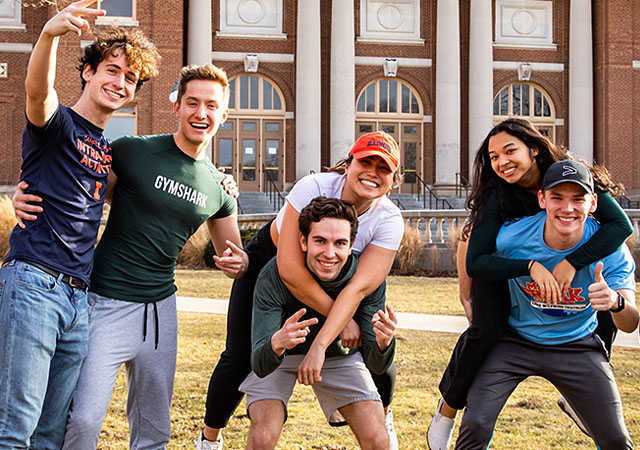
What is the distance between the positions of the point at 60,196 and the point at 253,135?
26714 millimetres

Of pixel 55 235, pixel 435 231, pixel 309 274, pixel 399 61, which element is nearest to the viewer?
pixel 55 235

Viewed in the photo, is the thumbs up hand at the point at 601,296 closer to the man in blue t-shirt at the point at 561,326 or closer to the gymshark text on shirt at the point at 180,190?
the man in blue t-shirt at the point at 561,326

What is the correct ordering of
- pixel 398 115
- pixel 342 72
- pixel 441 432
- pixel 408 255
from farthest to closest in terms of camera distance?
pixel 398 115, pixel 342 72, pixel 408 255, pixel 441 432

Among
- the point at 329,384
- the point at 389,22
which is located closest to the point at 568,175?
the point at 329,384

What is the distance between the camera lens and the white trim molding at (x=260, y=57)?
1131 inches

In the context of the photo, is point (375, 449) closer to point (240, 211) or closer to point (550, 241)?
point (550, 241)

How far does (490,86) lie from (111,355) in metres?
28.6

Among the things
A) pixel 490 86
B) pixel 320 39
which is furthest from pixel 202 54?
pixel 490 86

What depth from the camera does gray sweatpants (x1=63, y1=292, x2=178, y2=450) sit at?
3.15m

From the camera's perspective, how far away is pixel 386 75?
29.7m

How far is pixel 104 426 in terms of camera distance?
506 centimetres

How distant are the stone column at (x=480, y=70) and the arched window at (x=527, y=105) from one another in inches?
64.7

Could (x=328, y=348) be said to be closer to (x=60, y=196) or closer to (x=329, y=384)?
(x=329, y=384)

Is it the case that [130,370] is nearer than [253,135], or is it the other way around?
[130,370]
